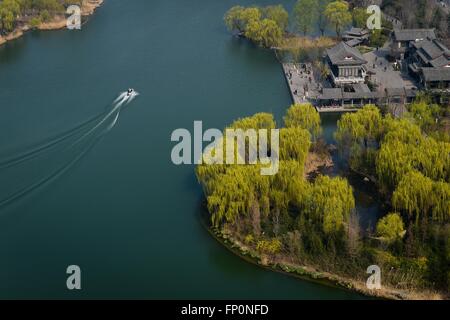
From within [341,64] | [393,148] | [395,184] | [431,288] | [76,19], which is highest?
[76,19]

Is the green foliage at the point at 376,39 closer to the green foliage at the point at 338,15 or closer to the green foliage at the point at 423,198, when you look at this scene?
the green foliage at the point at 338,15

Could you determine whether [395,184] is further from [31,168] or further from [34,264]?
[31,168]

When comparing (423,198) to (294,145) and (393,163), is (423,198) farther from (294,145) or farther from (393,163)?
(294,145)

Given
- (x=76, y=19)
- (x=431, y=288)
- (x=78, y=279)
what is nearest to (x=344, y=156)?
(x=431, y=288)

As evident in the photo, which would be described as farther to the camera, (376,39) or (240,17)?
(240,17)

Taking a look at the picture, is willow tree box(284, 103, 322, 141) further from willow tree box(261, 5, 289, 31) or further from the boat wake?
willow tree box(261, 5, 289, 31)

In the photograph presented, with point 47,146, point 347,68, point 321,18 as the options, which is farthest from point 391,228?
point 321,18

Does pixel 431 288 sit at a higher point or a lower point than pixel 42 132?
lower

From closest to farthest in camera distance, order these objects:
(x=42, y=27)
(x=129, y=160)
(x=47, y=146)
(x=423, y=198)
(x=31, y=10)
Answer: (x=423, y=198) → (x=129, y=160) → (x=47, y=146) → (x=42, y=27) → (x=31, y=10)

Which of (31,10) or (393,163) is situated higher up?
(31,10)
